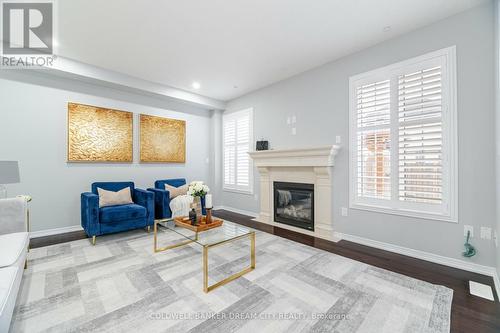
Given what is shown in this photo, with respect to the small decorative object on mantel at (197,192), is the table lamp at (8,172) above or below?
above

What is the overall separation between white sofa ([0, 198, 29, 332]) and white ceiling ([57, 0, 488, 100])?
215 centimetres

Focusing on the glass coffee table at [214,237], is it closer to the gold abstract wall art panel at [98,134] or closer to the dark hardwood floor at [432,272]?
the dark hardwood floor at [432,272]

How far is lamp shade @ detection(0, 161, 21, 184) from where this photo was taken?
2.50 m

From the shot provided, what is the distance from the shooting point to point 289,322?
5.24 ft

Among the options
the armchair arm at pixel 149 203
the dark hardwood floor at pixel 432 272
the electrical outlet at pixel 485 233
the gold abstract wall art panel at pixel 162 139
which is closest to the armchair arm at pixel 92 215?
the dark hardwood floor at pixel 432 272

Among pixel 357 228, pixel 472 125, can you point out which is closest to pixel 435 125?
pixel 472 125

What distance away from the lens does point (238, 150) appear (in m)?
5.21

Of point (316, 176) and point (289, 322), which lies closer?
point (289, 322)

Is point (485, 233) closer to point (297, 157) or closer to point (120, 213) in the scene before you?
point (297, 157)

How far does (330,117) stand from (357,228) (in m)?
1.73

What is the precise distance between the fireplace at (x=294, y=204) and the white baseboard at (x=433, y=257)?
673mm

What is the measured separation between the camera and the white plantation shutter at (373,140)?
2.91 metres

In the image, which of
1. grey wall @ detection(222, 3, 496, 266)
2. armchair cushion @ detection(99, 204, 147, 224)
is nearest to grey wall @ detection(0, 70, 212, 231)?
armchair cushion @ detection(99, 204, 147, 224)

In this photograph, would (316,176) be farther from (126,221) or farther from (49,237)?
(49,237)
